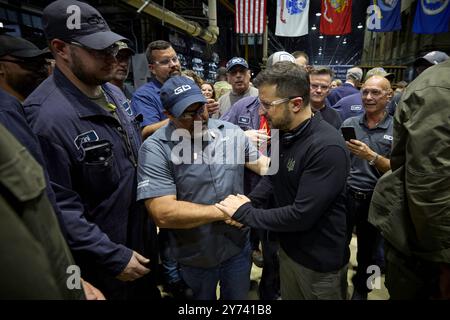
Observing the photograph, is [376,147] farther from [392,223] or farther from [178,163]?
[178,163]

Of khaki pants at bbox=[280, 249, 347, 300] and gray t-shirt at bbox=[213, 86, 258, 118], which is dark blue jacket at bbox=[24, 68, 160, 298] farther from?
gray t-shirt at bbox=[213, 86, 258, 118]

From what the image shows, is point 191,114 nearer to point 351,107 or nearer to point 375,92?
point 375,92

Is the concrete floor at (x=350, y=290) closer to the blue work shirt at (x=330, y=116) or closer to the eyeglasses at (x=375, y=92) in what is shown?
the blue work shirt at (x=330, y=116)

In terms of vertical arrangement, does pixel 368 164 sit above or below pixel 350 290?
above

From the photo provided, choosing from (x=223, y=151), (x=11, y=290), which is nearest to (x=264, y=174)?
(x=223, y=151)

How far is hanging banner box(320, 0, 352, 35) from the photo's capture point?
825 centimetres

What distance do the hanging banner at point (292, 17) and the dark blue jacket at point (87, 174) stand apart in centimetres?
784

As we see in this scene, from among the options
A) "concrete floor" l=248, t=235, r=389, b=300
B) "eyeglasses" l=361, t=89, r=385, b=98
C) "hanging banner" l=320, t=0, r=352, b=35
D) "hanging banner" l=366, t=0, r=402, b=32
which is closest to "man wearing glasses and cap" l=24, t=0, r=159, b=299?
"concrete floor" l=248, t=235, r=389, b=300

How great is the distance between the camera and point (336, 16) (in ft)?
27.6

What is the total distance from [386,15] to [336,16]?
1.63 meters

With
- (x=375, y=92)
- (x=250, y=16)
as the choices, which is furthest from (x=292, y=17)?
(x=375, y=92)

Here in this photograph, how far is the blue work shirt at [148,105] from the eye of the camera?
104 inches

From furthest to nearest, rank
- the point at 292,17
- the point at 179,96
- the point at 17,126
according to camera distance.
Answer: the point at 292,17
the point at 179,96
the point at 17,126

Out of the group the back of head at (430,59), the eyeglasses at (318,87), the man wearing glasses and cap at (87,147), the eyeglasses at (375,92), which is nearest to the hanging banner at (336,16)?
the back of head at (430,59)
